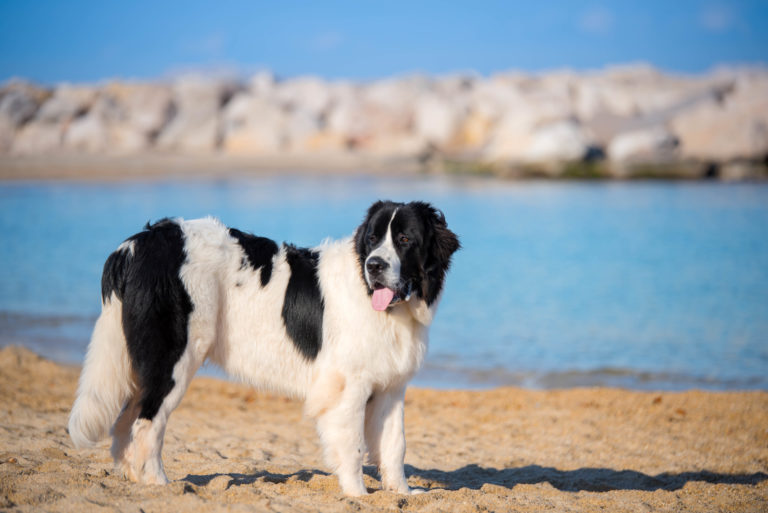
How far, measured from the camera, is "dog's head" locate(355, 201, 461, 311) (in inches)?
170

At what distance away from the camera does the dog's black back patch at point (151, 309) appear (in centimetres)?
426

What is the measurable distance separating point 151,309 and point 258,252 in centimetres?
79

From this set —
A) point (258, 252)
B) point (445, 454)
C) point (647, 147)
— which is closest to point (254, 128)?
point (647, 147)

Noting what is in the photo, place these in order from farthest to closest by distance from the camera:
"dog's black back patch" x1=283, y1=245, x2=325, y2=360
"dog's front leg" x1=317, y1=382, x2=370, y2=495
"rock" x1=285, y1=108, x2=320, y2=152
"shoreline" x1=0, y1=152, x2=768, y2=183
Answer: "rock" x1=285, y1=108, x2=320, y2=152 < "shoreline" x1=0, y1=152, x2=768, y2=183 < "dog's black back patch" x1=283, y1=245, x2=325, y2=360 < "dog's front leg" x1=317, y1=382, x2=370, y2=495

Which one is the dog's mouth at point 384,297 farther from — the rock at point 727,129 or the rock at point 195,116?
the rock at point 195,116

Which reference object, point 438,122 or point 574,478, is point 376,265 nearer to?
point 574,478

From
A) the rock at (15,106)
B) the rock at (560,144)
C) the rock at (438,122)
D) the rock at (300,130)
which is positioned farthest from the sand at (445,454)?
the rock at (15,106)

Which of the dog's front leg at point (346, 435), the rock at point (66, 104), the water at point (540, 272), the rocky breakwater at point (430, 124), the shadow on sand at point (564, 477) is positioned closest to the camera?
the dog's front leg at point (346, 435)

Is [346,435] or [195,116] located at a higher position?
[195,116]

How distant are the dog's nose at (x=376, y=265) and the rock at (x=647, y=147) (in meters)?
40.1

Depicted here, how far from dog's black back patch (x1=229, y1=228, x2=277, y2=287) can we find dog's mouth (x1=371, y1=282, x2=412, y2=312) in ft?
2.43

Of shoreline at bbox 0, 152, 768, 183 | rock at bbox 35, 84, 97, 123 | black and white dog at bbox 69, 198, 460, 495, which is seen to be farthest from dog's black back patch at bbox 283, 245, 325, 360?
rock at bbox 35, 84, 97, 123

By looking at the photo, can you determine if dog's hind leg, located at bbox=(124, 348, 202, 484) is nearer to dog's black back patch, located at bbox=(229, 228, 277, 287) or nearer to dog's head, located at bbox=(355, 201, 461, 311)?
dog's black back patch, located at bbox=(229, 228, 277, 287)

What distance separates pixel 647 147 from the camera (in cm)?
4159
